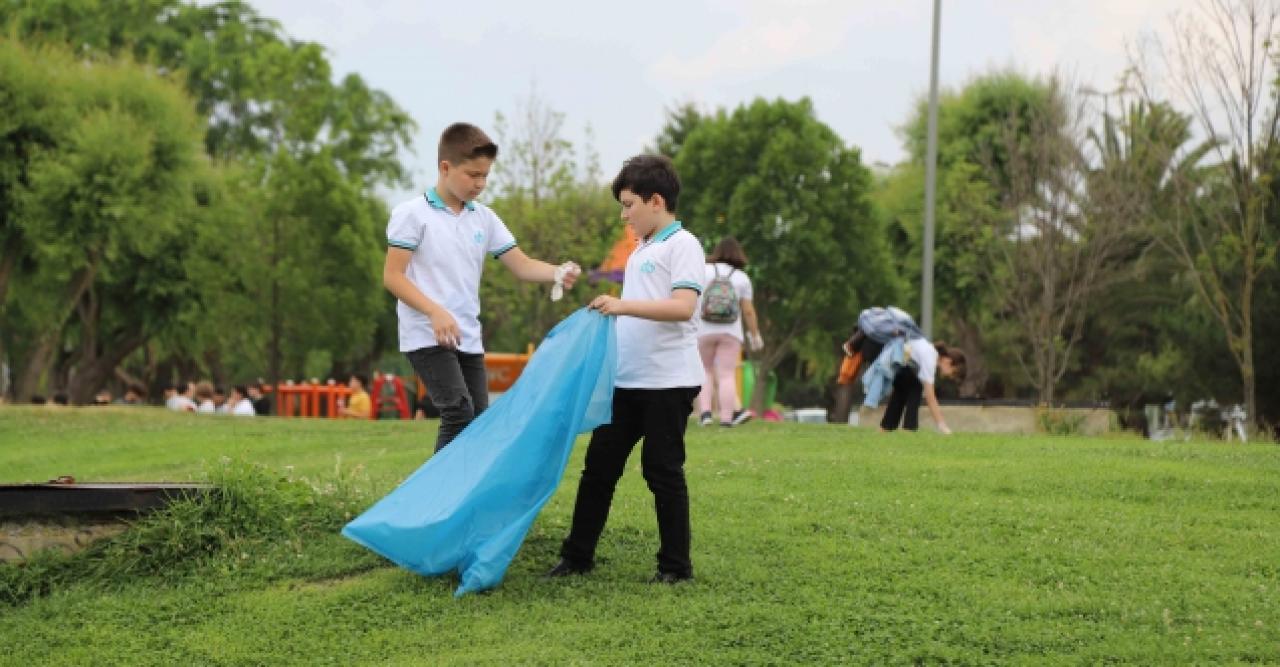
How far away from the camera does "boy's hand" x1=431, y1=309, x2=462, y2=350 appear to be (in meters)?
7.57

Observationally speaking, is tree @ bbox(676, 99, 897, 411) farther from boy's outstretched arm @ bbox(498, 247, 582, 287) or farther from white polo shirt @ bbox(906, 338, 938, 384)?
boy's outstretched arm @ bbox(498, 247, 582, 287)

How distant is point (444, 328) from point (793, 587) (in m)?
2.08

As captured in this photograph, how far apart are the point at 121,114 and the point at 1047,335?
61.9ft

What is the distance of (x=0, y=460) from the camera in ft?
53.9

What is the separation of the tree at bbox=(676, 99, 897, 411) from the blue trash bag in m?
31.9

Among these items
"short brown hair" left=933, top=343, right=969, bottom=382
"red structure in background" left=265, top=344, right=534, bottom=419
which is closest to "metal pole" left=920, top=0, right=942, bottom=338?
"red structure in background" left=265, top=344, right=534, bottom=419

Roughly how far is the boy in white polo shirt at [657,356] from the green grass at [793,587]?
436 mm

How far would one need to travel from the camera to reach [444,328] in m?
7.58

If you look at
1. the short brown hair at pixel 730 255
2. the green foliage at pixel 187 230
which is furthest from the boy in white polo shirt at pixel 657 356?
the green foliage at pixel 187 230

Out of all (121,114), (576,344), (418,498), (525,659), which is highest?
(121,114)

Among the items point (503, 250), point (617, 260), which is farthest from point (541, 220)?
point (503, 250)

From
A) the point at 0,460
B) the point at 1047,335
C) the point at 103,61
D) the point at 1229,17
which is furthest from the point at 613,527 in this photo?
the point at 103,61

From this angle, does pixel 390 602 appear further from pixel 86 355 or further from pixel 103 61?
pixel 86 355

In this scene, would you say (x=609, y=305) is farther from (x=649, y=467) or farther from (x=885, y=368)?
(x=885, y=368)
